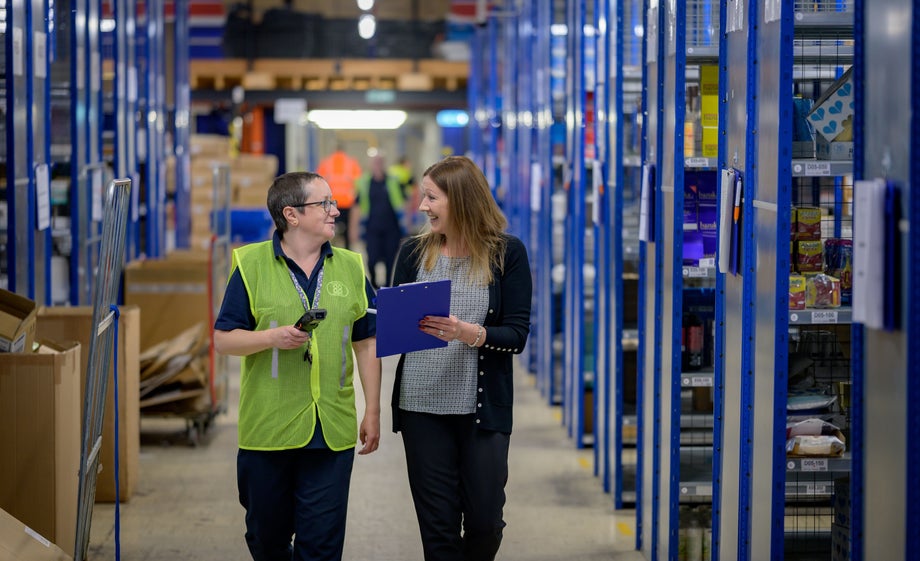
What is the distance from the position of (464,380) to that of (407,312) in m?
0.37

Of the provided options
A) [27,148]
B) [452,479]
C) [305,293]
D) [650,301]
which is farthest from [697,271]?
[27,148]

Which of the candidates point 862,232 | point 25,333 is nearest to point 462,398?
point 862,232

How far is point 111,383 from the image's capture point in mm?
5930

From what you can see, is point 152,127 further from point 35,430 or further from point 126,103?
point 35,430

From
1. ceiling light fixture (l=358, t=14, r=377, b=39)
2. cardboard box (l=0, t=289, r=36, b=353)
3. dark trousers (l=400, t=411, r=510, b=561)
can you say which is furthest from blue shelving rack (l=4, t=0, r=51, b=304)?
ceiling light fixture (l=358, t=14, r=377, b=39)

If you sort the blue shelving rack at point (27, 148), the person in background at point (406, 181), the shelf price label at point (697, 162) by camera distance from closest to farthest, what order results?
the shelf price label at point (697, 162), the blue shelving rack at point (27, 148), the person in background at point (406, 181)

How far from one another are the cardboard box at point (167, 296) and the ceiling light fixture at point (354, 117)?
1446 cm

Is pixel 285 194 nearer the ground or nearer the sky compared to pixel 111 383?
nearer the sky

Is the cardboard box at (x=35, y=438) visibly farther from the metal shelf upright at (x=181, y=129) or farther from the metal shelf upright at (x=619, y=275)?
the metal shelf upright at (x=181, y=129)

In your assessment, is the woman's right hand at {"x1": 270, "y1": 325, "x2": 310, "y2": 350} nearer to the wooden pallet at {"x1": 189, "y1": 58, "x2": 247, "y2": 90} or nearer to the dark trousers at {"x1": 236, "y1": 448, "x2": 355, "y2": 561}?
the dark trousers at {"x1": 236, "y1": 448, "x2": 355, "y2": 561}

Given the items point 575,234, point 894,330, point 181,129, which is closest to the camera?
point 894,330

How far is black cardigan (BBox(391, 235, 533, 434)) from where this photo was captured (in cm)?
394

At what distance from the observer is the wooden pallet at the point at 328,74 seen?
69.6 ft

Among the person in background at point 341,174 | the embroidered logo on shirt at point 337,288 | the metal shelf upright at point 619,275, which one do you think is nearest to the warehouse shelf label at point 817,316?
the embroidered logo on shirt at point 337,288
